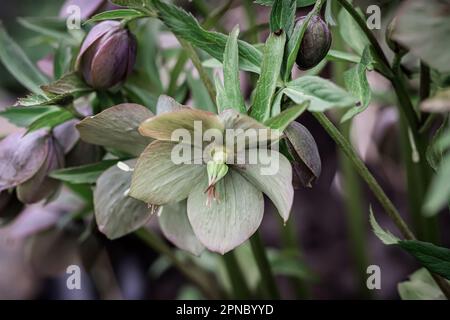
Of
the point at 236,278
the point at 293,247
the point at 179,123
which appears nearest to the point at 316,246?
the point at 293,247

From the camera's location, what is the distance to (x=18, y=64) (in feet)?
2.47

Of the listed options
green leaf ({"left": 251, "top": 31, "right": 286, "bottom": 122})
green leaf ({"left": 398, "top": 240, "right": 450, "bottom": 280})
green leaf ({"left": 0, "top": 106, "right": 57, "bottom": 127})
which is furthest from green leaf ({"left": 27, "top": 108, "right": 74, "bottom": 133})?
green leaf ({"left": 398, "top": 240, "right": 450, "bottom": 280})

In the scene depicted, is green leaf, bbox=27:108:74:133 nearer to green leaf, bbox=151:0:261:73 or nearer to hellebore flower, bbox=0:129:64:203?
hellebore flower, bbox=0:129:64:203

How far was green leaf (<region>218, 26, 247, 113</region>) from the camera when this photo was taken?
0.55 m

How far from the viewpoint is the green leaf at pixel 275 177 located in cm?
53

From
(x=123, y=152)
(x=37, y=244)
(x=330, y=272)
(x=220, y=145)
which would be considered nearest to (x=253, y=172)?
(x=220, y=145)

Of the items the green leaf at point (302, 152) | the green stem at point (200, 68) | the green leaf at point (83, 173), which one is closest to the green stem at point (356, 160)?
the green leaf at point (302, 152)

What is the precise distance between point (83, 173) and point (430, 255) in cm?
33

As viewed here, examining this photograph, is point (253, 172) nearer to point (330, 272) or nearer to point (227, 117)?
point (227, 117)

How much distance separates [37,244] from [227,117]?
0.51 metres

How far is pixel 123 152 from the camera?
692 mm

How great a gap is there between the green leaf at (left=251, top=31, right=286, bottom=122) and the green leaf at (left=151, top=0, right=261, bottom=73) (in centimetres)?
4

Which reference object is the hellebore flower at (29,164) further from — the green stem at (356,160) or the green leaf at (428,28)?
the green leaf at (428,28)

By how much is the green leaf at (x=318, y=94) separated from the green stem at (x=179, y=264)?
384 millimetres
